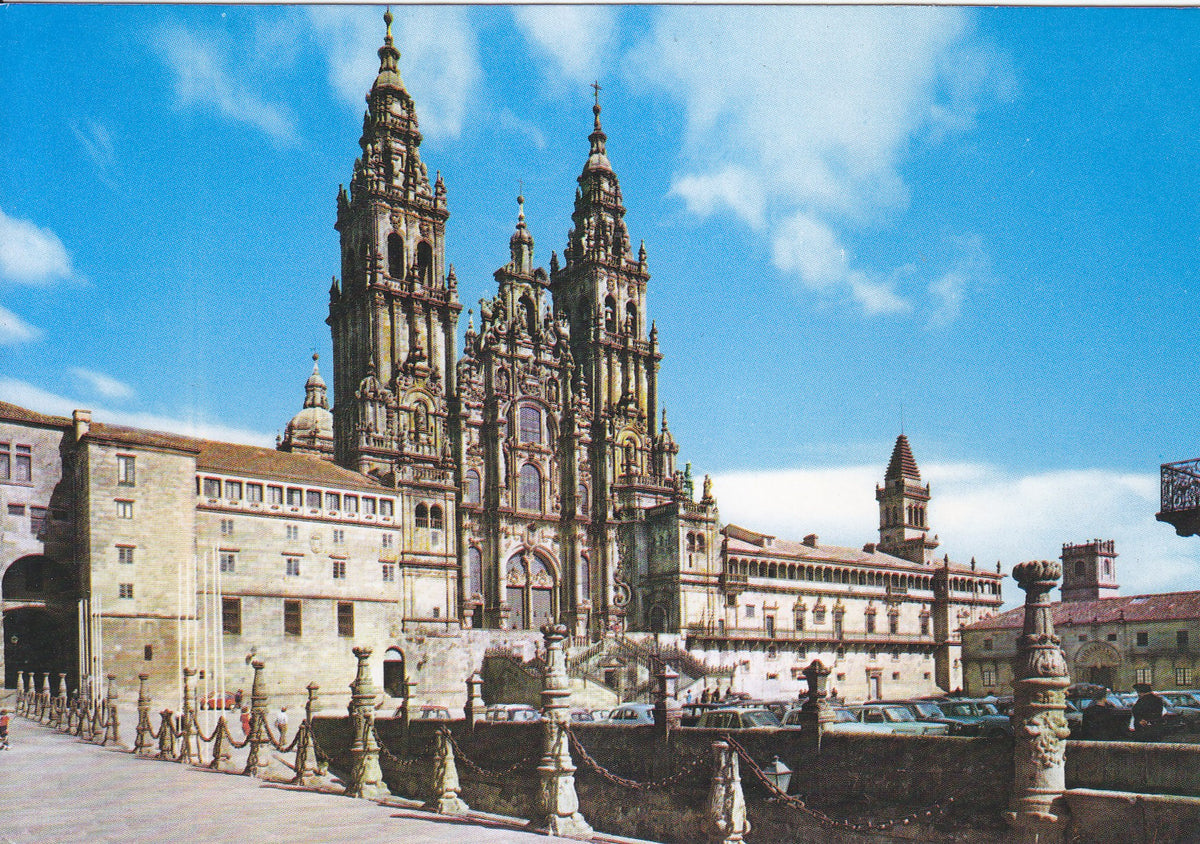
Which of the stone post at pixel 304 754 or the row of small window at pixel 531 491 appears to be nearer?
the stone post at pixel 304 754

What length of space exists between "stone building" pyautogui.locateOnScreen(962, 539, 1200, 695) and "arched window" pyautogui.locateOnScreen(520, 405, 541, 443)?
29919 millimetres

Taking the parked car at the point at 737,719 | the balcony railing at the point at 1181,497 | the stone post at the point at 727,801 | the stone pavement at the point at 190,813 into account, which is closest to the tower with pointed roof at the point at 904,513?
the balcony railing at the point at 1181,497

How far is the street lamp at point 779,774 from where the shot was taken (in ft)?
59.4

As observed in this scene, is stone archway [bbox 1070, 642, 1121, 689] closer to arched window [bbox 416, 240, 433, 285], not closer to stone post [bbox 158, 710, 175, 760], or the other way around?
arched window [bbox 416, 240, 433, 285]

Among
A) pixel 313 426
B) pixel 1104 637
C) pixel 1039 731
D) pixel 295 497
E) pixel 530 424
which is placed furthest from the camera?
pixel 313 426

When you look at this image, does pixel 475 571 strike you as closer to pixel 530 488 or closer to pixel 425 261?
pixel 530 488

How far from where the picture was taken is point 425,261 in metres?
60.0

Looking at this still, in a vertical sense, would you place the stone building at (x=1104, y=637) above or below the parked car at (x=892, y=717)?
below

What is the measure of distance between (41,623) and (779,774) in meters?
32.0

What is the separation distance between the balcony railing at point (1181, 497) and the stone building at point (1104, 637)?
38363mm

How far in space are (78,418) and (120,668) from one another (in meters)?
9.84

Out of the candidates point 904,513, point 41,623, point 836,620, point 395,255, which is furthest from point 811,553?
point 41,623

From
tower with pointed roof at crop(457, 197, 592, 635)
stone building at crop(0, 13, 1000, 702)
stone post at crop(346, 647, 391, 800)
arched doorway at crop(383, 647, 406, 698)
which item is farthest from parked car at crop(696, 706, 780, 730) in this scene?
tower with pointed roof at crop(457, 197, 592, 635)

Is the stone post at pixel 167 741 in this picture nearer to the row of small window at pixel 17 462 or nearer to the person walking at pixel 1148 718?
the row of small window at pixel 17 462
